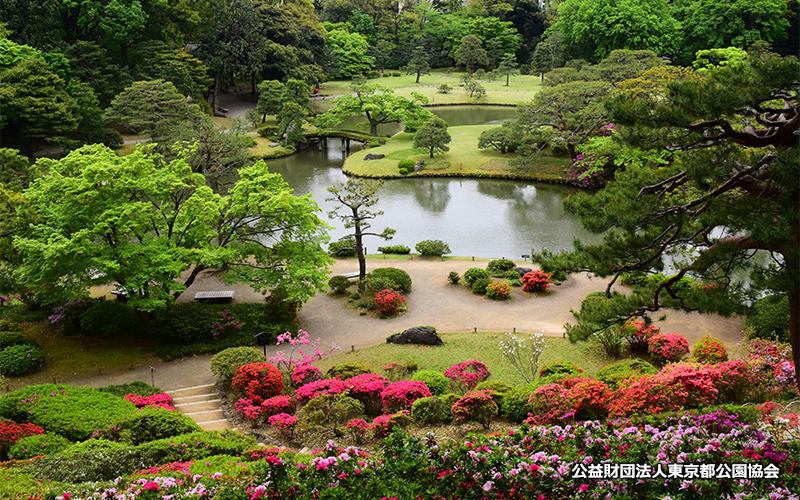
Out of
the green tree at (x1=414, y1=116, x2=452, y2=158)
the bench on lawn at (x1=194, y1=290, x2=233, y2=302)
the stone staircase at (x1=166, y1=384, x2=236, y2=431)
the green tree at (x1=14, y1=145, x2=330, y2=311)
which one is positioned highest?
the green tree at (x1=414, y1=116, x2=452, y2=158)

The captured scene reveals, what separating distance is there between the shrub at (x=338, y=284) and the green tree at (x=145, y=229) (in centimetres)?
228

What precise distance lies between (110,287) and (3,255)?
3960 millimetres

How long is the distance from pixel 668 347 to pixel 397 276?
9.20 metres

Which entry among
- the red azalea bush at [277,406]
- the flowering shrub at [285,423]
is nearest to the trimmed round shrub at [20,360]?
the red azalea bush at [277,406]

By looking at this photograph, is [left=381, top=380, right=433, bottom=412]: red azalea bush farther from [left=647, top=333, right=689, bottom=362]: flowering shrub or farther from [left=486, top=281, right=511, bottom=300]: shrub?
[left=486, top=281, right=511, bottom=300]: shrub

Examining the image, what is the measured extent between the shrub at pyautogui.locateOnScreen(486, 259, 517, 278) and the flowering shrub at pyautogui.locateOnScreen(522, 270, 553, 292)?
4.69ft

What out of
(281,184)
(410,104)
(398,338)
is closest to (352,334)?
(398,338)

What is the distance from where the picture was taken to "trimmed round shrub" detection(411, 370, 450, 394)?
1466 cm

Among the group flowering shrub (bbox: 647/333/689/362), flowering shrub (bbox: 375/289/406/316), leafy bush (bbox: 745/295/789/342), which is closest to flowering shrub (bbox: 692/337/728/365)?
flowering shrub (bbox: 647/333/689/362)

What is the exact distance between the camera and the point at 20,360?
630 inches

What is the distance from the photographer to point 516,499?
8.38 meters

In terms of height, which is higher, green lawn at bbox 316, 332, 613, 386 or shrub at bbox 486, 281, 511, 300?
shrub at bbox 486, 281, 511, 300

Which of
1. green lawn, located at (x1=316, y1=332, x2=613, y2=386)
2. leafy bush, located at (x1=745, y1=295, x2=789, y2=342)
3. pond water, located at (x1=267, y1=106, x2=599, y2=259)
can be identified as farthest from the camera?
pond water, located at (x1=267, y1=106, x2=599, y2=259)

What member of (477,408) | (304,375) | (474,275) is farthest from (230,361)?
(474,275)
